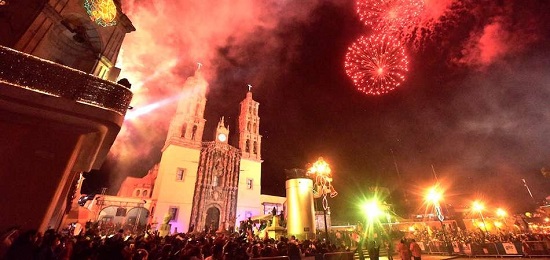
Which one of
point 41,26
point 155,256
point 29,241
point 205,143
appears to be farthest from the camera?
point 205,143

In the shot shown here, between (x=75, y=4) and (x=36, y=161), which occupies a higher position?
(x=75, y=4)

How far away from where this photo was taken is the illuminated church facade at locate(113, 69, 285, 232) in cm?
3512

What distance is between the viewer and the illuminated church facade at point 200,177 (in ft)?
115

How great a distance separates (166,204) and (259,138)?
848 inches

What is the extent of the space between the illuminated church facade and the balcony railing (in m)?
27.3

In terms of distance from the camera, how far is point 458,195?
45312 mm

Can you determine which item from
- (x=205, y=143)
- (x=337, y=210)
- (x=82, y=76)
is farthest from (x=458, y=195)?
(x=82, y=76)

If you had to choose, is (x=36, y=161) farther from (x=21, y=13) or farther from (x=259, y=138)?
(x=259, y=138)

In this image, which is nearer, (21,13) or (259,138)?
(21,13)

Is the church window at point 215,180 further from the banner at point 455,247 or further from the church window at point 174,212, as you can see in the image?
the banner at point 455,247

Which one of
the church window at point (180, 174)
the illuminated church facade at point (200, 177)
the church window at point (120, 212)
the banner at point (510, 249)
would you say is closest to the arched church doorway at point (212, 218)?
the illuminated church facade at point (200, 177)

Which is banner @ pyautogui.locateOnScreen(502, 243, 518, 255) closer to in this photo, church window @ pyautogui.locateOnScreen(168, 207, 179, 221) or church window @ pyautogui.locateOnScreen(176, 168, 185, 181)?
church window @ pyautogui.locateOnScreen(168, 207, 179, 221)

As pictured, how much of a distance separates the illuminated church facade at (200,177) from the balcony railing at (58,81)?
27.3 metres

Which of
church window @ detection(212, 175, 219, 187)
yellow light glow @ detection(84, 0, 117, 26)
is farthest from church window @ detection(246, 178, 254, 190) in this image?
yellow light glow @ detection(84, 0, 117, 26)
